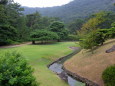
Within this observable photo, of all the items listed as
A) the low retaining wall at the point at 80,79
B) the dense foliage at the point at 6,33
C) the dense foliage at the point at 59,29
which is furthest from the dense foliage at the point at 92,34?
the dense foliage at the point at 59,29

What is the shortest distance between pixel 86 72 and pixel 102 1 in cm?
10571

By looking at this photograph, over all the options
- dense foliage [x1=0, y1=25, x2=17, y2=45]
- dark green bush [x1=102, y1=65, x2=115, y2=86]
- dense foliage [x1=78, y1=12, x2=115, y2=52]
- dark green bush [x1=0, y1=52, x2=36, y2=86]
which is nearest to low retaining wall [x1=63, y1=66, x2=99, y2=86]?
dark green bush [x1=102, y1=65, x2=115, y2=86]

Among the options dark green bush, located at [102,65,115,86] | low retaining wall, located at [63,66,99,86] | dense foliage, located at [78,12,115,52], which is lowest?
low retaining wall, located at [63,66,99,86]

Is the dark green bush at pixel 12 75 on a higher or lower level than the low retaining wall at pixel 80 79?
higher

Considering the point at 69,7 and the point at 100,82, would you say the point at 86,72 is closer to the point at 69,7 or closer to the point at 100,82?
the point at 100,82

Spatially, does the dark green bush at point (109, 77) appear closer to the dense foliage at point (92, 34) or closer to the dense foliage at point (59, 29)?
the dense foliage at point (92, 34)

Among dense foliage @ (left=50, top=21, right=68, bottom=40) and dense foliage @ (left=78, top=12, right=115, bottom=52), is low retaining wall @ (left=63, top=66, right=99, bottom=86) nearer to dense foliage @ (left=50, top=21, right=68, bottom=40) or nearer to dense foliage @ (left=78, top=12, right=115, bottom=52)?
dense foliage @ (left=78, top=12, right=115, bottom=52)

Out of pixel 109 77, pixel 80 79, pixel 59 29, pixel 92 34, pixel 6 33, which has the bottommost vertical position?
pixel 80 79

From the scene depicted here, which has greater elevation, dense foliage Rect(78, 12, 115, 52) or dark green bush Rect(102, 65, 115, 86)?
dense foliage Rect(78, 12, 115, 52)

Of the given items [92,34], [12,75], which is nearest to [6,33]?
[92,34]

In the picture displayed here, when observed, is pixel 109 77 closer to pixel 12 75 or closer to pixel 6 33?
pixel 12 75

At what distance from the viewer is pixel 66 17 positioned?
10262cm

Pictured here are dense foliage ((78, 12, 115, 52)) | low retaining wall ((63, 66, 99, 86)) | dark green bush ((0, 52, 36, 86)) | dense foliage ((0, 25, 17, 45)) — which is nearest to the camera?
dark green bush ((0, 52, 36, 86))

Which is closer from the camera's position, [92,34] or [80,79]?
[80,79]
